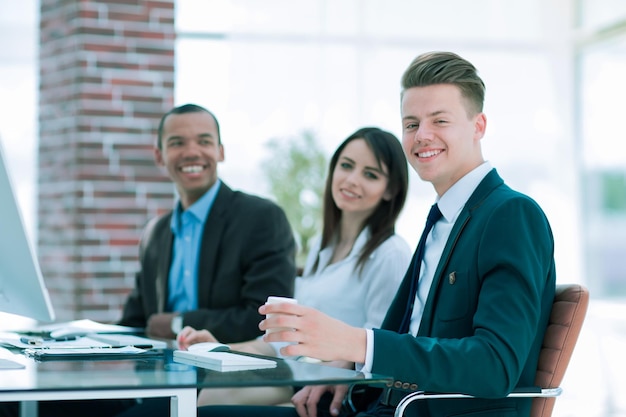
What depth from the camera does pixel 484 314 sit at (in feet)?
6.24

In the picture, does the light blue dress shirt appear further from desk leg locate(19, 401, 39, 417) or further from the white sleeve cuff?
the white sleeve cuff

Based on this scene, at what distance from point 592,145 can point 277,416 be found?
217 inches

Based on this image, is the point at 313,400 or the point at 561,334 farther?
the point at 313,400

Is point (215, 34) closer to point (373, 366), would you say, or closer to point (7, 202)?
point (7, 202)

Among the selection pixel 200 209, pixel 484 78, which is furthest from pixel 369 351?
pixel 484 78

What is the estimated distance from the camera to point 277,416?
8.10ft

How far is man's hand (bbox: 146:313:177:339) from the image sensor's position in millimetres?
3085

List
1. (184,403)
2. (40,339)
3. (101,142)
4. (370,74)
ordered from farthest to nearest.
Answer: (370,74) → (101,142) → (40,339) → (184,403)

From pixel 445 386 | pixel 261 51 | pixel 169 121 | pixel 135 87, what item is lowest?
pixel 445 386

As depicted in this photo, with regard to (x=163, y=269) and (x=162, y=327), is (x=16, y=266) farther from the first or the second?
(x=163, y=269)

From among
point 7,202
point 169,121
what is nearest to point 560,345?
point 7,202

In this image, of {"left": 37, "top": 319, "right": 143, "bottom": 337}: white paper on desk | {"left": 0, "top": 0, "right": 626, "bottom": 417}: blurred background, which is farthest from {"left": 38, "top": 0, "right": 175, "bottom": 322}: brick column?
{"left": 37, "top": 319, "right": 143, "bottom": 337}: white paper on desk

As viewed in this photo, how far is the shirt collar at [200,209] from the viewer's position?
338 cm

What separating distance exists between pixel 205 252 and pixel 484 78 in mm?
4412
